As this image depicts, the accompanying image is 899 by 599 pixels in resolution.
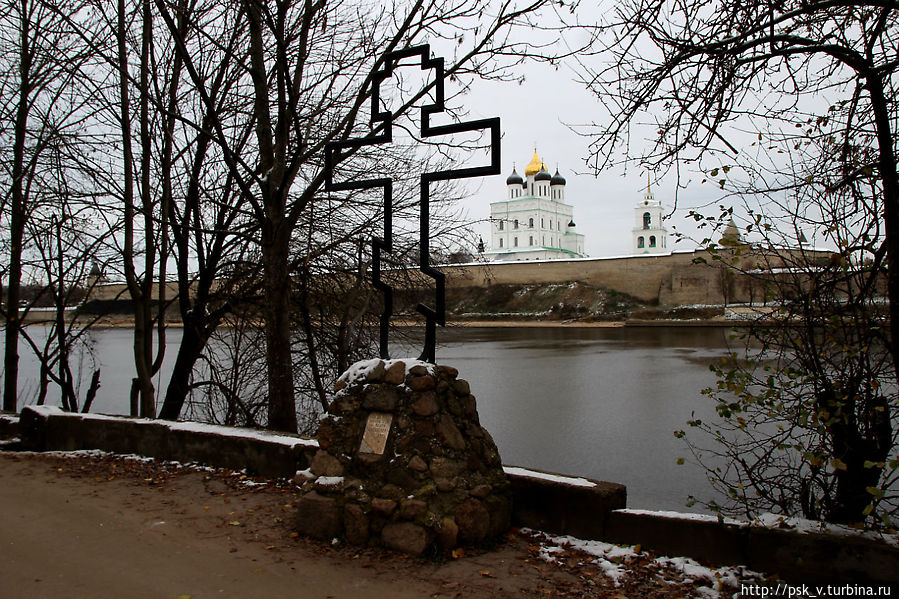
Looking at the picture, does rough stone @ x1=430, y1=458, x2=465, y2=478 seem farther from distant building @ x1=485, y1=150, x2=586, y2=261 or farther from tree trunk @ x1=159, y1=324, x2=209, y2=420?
distant building @ x1=485, y1=150, x2=586, y2=261

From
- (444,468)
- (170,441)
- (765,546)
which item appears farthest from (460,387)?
(170,441)

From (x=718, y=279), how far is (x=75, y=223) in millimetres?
42625

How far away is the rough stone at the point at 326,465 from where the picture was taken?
3.90 meters

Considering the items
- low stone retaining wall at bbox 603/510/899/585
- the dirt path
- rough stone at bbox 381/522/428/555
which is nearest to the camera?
low stone retaining wall at bbox 603/510/899/585

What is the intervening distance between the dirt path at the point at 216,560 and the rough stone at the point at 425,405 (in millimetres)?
782

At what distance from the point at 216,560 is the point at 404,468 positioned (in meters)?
1.10

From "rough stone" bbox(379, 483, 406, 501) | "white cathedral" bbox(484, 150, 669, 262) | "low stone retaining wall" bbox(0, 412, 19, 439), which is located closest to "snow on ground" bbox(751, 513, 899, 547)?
"rough stone" bbox(379, 483, 406, 501)

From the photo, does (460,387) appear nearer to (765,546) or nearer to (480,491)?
(480,491)

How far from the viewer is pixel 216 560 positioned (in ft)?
11.7

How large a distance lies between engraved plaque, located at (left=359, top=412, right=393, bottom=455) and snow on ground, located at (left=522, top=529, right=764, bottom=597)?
1057mm

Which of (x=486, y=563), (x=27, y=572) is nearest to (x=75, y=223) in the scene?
(x=27, y=572)

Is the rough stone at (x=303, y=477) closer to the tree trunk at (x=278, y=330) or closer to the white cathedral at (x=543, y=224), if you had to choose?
the tree trunk at (x=278, y=330)

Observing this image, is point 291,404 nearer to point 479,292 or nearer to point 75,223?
point 75,223

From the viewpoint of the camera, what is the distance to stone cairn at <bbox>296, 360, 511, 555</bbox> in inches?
145
